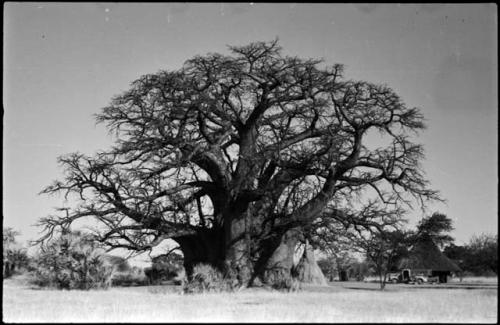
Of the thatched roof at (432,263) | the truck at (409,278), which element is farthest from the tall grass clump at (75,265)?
the thatched roof at (432,263)

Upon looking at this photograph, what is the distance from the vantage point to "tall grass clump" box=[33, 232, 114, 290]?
19.2 metres

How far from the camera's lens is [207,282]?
1698 centimetres

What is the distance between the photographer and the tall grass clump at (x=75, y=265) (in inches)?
755

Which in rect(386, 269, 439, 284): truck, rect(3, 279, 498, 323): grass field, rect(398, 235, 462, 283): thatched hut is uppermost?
rect(398, 235, 462, 283): thatched hut

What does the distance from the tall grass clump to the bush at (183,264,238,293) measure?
3.30m

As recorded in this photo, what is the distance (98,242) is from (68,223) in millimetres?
1016

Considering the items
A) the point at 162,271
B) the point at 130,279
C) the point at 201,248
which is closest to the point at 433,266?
the point at 162,271

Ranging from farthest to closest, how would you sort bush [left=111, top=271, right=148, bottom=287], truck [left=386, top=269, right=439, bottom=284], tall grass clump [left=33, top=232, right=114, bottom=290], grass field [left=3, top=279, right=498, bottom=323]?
truck [left=386, top=269, right=439, bottom=284]
bush [left=111, top=271, right=148, bottom=287]
tall grass clump [left=33, top=232, right=114, bottom=290]
grass field [left=3, top=279, right=498, bottom=323]

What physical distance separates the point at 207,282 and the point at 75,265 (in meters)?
4.88

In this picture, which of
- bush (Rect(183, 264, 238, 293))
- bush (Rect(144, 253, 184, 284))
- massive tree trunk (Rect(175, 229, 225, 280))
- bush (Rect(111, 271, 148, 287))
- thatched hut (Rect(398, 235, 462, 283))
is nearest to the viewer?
bush (Rect(183, 264, 238, 293))

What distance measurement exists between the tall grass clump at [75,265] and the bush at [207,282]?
330 centimetres

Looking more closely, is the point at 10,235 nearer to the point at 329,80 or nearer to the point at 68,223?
the point at 68,223

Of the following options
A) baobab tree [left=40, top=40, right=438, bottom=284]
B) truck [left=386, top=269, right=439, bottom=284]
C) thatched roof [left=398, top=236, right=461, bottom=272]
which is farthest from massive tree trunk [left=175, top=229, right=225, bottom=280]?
thatched roof [left=398, top=236, right=461, bottom=272]

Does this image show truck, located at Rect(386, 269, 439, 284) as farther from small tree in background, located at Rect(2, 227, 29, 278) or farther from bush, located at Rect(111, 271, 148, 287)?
small tree in background, located at Rect(2, 227, 29, 278)
